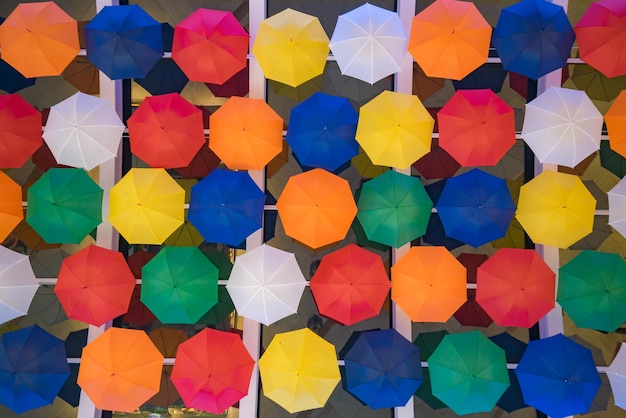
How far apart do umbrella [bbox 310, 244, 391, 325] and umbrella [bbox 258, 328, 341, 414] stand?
1.73ft

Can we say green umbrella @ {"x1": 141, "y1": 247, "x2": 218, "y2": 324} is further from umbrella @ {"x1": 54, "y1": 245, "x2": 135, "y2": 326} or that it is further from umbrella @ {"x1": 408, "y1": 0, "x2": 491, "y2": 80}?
umbrella @ {"x1": 408, "y1": 0, "x2": 491, "y2": 80}

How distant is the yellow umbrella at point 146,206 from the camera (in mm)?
8023

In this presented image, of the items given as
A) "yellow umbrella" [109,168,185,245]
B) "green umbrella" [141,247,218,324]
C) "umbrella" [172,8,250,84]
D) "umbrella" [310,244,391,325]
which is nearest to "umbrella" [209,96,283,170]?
"umbrella" [172,8,250,84]

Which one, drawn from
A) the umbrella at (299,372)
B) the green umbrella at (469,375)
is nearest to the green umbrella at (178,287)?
the umbrella at (299,372)

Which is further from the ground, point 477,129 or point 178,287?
point 477,129

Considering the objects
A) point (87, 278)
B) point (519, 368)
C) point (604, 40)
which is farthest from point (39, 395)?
point (604, 40)

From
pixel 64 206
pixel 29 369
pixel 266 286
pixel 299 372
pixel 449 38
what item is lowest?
pixel 29 369

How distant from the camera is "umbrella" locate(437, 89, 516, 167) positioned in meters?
8.13

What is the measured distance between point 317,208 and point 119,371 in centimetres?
363

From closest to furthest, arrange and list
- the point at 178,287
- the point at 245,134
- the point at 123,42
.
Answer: the point at 178,287, the point at 245,134, the point at 123,42

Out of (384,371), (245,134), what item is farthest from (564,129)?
(245,134)

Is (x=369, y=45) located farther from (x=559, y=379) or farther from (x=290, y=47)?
(x=559, y=379)

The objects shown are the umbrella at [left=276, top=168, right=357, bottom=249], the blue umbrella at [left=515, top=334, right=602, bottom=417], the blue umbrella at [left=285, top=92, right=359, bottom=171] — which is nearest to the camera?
the blue umbrella at [left=515, top=334, right=602, bottom=417]

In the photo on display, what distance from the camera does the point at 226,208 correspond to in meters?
7.88
